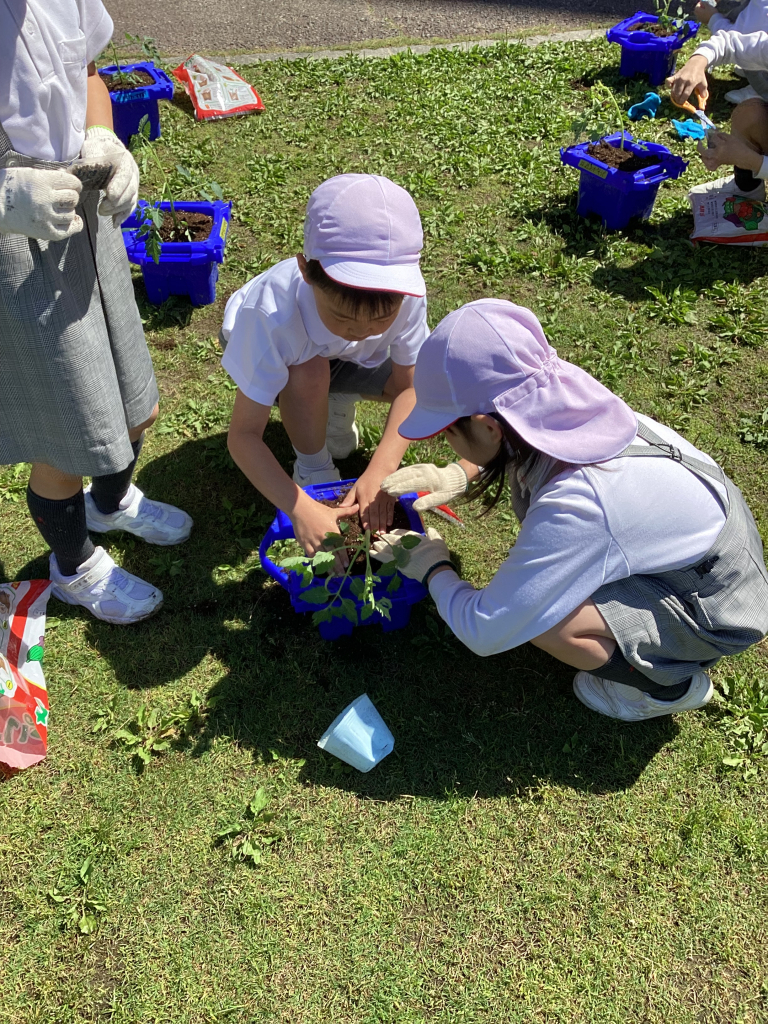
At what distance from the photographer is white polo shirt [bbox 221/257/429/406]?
87.0 inches

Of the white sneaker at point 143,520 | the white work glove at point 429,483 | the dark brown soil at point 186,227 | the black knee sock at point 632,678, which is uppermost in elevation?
the dark brown soil at point 186,227

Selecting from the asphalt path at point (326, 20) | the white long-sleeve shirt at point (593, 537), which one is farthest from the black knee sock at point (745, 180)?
the asphalt path at point (326, 20)

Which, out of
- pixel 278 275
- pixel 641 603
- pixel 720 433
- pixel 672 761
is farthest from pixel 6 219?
pixel 720 433

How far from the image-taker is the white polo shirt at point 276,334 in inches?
87.0

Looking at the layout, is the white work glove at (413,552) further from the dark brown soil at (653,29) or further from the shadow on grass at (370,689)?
the dark brown soil at (653,29)

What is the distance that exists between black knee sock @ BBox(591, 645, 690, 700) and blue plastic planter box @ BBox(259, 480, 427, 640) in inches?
21.6

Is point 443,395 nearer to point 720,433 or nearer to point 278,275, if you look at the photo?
point 278,275

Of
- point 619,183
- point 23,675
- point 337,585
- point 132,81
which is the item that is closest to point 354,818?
point 337,585

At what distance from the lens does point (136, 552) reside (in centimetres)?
267

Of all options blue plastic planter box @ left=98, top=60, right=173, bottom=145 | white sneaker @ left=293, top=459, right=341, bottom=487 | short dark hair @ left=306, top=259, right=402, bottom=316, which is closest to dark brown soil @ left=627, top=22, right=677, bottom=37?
blue plastic planter box @ left=98, top=60, right=173, bottom=145

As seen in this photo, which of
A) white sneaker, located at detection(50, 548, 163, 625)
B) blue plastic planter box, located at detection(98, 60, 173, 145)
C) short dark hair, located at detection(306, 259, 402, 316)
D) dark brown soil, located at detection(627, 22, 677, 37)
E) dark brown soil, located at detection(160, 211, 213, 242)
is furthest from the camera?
dark brown soil, located at detection(627, 22, 677, 37)

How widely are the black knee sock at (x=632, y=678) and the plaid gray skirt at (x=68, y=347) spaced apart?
4.41ft

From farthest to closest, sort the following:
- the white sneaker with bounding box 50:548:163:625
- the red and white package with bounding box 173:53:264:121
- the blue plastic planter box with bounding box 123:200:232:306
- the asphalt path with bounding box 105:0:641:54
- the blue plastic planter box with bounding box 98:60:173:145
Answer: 1. the asphalt path with bounding box 105:0:641:54
2. the red and white package with bounding box 173:53:264:121
3. the blue plastic planter box with bounding box 98:60:173:145
4. the blue plastic planter box with bounding box 123:200:232:306
5. the white sneaker with bounding box 50:548:163:625

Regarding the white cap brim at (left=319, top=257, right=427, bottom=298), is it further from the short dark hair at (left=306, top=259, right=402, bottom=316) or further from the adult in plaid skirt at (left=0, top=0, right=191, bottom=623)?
the adult in plaid skirt at (left=0, top=0, right=191, bottom=623)
